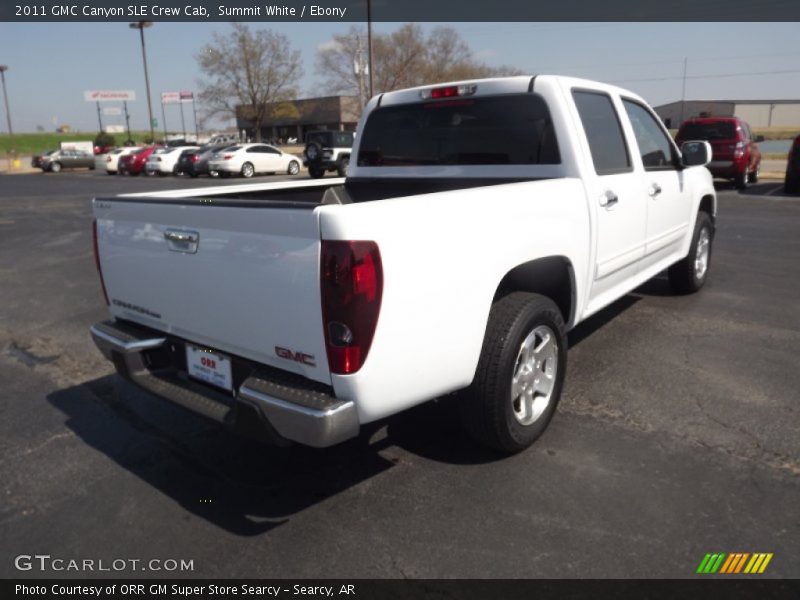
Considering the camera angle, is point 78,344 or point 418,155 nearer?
point 418,155

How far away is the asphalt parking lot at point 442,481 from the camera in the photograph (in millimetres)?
2602

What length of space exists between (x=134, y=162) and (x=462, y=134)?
106ft

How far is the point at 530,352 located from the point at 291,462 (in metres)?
1.40

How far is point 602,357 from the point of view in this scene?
4.71 m

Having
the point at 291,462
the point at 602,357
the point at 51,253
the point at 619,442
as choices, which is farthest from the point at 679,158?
the point at 51,253

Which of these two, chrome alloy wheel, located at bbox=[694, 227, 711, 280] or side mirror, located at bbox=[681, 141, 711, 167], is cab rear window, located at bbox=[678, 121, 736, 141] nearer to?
chrome alloy wheel, located at bbox=[694, 227, 711, 280]

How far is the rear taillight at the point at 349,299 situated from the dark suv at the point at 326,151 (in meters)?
24.6

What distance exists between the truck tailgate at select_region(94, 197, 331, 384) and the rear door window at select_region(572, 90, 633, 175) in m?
2.33

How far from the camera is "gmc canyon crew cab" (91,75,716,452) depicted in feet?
7.92

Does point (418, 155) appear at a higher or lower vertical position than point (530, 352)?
higher

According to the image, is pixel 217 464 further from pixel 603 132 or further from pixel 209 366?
pixel 603 132

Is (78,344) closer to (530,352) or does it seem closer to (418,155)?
(418,155)

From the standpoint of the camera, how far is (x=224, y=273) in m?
2.70

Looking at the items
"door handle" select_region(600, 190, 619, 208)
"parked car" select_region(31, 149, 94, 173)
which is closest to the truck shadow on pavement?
"door handle" select_region(600, 190, 619, 208)
